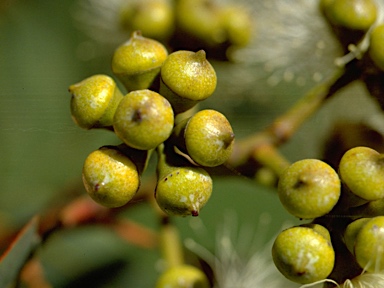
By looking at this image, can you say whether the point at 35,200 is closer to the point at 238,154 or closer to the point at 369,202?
the point at 238,154

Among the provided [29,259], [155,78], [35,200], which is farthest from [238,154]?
[35,200]

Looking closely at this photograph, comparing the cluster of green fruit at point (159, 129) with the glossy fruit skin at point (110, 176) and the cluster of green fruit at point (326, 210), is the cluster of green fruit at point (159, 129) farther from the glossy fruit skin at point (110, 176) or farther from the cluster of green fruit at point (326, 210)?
the cluster of green fruit at point (326, 210)

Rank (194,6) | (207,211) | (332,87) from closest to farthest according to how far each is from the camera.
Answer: (332,87) → (194,6) → (207,211)

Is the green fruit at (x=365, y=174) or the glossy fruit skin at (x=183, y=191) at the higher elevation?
the green fruit at (x=365, y=174)

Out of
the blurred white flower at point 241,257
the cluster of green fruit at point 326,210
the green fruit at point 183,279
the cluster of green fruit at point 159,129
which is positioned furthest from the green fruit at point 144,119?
the blurred white flower at point 241,257

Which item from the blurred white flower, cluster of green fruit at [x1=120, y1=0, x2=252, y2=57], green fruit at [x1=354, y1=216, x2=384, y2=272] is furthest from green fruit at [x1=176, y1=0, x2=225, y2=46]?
green fruit at [x1=354, y1=216, x2=384, y2=272]

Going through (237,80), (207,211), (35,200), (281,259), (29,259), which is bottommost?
(35,200)
